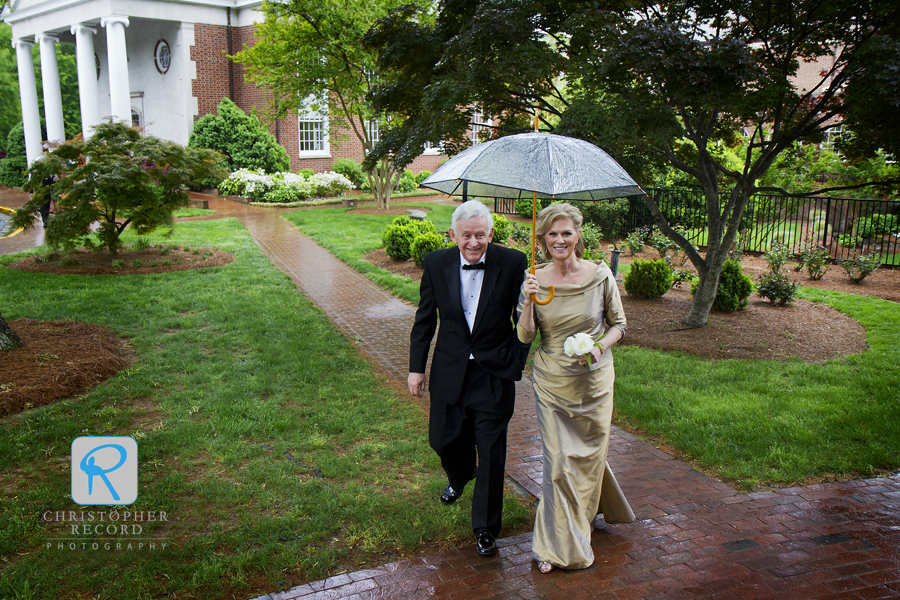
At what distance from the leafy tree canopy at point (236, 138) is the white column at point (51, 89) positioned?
5.87m

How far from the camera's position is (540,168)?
3590 mm

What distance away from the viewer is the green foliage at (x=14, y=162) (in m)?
28.9

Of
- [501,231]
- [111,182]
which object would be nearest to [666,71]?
[501,231]

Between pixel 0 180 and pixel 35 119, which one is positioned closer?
pixel 35 119

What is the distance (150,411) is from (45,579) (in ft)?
7.76

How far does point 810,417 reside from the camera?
18.2ft

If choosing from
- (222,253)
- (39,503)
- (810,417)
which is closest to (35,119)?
(222,253)

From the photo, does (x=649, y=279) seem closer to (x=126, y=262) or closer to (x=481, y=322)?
(x=481, y=322)

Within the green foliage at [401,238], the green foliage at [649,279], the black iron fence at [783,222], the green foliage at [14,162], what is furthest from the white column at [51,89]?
the green foliage at [649,279]

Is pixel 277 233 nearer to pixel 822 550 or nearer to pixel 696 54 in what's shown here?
pixel 696 54

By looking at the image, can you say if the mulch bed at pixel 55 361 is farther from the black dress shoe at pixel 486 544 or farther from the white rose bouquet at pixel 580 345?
the white rose bouquet at pixel 580 345

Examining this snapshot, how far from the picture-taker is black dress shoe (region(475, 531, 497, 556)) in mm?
3619

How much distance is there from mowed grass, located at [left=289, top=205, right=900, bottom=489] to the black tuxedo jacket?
7.08 ft

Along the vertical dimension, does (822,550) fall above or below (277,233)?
below
